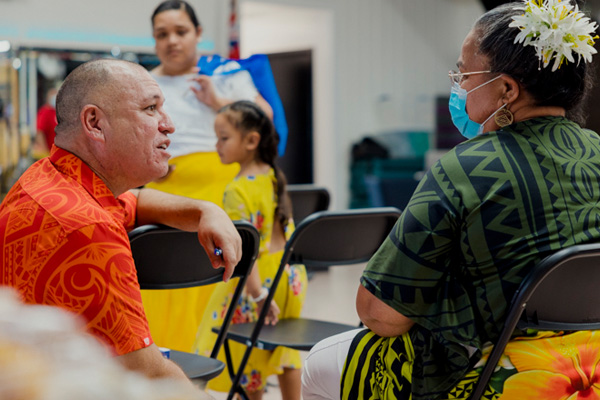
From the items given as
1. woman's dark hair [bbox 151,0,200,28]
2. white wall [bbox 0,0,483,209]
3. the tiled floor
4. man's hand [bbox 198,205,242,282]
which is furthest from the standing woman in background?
white wall [bbox 0,0,483,209]

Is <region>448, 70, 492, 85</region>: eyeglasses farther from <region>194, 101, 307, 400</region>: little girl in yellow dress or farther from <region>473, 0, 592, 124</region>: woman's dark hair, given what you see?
<region>194, 101, 307, 400</region>: little girl in yellow dress

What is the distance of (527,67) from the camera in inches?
60.5

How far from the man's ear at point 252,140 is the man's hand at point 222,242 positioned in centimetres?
137

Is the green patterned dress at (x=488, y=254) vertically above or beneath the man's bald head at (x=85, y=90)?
beneath

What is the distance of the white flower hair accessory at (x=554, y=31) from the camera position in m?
1.49

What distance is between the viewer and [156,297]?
287cm

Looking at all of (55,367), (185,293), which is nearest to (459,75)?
(55,367)

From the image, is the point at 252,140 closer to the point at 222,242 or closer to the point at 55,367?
the point at 222,242

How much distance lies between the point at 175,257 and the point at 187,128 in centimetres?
134

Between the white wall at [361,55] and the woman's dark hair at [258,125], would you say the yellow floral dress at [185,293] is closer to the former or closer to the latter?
the woman's dark hair at [258,125]

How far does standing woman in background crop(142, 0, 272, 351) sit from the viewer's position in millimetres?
2918

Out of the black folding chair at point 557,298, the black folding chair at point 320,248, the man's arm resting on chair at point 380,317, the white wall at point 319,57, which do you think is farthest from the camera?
the white wall at point 319,57

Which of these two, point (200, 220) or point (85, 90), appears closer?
point (85, 90)

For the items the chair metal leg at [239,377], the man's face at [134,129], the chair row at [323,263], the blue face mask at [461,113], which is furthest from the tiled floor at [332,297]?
the man's face at [134,129]
